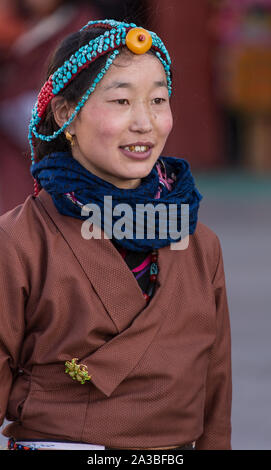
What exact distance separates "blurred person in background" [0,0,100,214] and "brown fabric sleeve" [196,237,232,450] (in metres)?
2.06

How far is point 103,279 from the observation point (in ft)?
7.01

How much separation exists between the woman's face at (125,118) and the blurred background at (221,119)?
0.66ft

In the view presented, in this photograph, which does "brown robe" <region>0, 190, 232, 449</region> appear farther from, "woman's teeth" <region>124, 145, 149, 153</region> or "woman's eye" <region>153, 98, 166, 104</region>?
"woman's eye" <region>153, 98, 166, 104</region>

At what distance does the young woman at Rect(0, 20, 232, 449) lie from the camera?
2.09 metres

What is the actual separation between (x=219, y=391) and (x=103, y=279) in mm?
516

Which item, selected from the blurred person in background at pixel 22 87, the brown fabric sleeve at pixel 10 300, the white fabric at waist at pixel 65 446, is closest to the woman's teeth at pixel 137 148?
the brown fabric sleeve at pixel 10 300

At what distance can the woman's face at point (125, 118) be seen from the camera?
2.13 meters

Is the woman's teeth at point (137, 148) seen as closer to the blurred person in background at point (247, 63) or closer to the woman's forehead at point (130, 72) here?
the woman's forehead at point (130, 72)

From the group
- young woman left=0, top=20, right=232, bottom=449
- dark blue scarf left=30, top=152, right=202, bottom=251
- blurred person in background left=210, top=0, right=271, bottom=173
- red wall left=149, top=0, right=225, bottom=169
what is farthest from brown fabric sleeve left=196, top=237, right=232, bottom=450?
blurred person in background left=210, top=0, right=271, bottom=173

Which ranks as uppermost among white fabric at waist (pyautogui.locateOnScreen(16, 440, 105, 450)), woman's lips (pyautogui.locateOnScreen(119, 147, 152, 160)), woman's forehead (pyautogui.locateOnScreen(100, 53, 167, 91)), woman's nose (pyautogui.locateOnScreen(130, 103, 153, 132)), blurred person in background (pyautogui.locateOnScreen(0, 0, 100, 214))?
blurred person in background (pyautogui.locateOnScreen(0, 0, 100, 214))

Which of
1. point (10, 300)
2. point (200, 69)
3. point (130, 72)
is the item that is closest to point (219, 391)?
point (10, 300)

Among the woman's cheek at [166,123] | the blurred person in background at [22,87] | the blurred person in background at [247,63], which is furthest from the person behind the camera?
the blurred person in background at [247,63]
